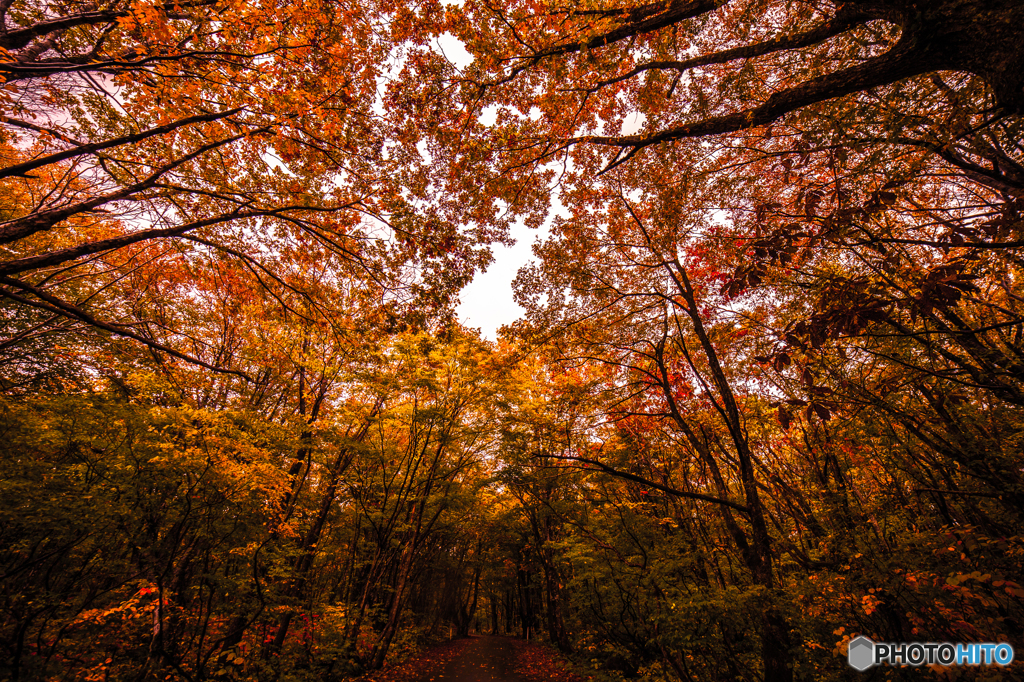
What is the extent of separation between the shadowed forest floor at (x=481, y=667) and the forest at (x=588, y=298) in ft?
5.54

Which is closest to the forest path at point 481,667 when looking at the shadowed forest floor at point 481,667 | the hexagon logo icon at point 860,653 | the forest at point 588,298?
the shadowed forest floor at point 481,667

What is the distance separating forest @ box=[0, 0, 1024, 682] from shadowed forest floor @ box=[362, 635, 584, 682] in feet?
5.54

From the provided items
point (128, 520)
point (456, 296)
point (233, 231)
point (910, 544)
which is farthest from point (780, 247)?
point (128, 520)

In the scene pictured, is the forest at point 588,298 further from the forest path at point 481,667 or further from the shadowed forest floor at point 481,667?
the forest path at point 481,667

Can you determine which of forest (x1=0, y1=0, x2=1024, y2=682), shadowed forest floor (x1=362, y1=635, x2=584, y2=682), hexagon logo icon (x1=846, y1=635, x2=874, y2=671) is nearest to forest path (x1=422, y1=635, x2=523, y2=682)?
shadowed forest floor (x1=362, y1=635, x2=584, y2=682)

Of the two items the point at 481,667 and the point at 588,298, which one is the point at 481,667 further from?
the point at 588,298

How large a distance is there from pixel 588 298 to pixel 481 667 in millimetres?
14355

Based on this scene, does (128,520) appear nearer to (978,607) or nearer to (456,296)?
(456,296)

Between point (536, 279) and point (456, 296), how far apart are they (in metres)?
1.84

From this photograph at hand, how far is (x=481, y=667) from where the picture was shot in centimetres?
1266

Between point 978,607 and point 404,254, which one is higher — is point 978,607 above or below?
below

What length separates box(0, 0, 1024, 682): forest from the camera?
3127mm

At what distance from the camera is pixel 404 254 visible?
5594mm

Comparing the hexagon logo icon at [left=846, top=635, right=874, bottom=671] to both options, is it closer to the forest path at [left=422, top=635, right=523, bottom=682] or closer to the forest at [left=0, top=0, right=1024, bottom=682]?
the forest at [left=0, top=0, right=1024, bottom=682]
